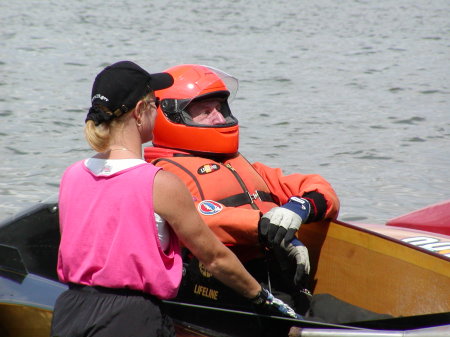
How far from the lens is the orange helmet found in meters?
3.90

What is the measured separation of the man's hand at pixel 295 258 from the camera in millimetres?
3492

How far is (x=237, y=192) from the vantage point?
3.79m

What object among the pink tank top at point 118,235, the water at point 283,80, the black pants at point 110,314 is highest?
the pink tank top at point 118,235

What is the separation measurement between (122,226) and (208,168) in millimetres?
1237

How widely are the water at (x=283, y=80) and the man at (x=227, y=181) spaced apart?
358 cm

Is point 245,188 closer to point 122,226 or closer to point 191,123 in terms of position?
point 191,123

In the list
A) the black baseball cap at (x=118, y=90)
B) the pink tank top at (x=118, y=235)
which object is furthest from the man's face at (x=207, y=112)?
the pink tank top at (x=118, y=235)

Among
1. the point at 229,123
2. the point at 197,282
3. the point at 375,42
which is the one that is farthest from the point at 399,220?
the point at 375,42

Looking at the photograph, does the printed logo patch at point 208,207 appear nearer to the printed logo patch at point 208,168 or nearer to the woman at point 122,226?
the printed logo patch at point 208,168

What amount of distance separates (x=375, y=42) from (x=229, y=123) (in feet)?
46.2

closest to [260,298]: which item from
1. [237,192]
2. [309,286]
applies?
[237,192]

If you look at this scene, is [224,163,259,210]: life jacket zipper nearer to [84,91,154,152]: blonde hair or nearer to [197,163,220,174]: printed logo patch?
[197,163,220,174]: printed logo patch

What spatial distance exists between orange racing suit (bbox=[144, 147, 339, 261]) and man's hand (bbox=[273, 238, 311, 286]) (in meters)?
0.11

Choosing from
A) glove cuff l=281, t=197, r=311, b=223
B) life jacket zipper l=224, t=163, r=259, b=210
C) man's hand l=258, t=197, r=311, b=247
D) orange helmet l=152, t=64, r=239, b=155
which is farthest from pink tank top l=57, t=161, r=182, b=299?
orange helmet l=152, t=64, r=239, b=155
